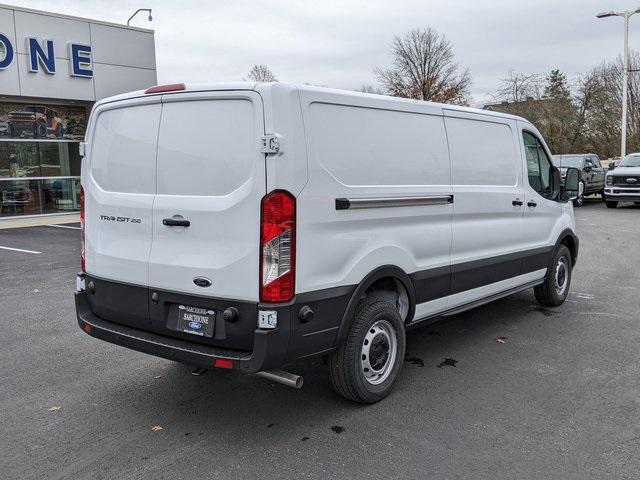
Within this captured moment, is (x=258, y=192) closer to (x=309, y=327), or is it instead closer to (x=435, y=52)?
(x=309, y=327)

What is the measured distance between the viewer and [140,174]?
12.8ft

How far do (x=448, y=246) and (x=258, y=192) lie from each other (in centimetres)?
201

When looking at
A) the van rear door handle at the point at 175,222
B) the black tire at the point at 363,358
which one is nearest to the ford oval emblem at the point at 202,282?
the van rear door handle at the point at 175,222

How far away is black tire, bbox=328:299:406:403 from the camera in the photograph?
3865 millimetres

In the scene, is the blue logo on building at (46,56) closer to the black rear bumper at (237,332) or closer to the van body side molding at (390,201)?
the black rear bumper at (237,332)

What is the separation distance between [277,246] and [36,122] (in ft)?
56.2

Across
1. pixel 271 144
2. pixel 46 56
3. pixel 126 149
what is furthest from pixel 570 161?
pixel 271 144

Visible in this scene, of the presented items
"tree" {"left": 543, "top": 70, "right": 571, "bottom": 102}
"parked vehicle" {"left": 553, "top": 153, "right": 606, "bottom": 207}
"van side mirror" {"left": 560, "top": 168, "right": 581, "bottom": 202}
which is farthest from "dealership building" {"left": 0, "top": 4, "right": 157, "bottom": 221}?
"tree" {"left": 543, "top": 70, "right": 571, "bottom": 102}

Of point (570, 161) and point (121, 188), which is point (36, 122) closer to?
point (121, 188)

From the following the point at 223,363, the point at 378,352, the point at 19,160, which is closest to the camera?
the point at 223,363

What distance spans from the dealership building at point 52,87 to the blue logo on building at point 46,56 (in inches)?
1.0

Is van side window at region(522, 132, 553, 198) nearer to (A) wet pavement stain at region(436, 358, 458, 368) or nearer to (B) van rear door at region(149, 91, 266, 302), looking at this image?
(A) wet pavement stain at region(436, 358, 458, 368)

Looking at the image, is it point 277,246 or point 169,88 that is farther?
point 169,88

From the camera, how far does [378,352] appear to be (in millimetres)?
4156
